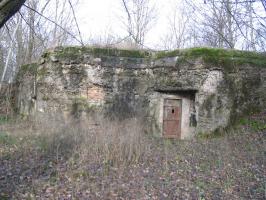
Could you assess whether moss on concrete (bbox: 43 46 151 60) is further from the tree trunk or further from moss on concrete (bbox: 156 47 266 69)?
the tree trunk

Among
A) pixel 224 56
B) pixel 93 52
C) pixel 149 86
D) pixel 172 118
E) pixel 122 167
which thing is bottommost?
pixel 122 167

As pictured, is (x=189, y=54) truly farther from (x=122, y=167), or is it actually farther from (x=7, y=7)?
(x=7, y=7)

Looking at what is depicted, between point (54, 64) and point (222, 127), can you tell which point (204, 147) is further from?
point (54, 64)

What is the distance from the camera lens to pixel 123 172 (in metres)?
6.62

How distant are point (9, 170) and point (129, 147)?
2416 mm

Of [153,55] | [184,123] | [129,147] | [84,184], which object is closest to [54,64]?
[153,55]

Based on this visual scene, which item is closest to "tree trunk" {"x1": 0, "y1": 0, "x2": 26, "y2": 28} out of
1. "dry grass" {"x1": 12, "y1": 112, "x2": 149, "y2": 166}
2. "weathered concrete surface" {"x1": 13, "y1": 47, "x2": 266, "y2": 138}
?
"dry grass" {"x1": 12, "y1": 112, "x2": 149, "y2": 166}

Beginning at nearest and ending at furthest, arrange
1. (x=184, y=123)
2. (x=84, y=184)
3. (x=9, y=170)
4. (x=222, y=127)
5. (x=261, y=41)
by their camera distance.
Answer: (x=84, y=184)
(x=9, y=170)
(x=222, y=127)
(x=184, y=123)
(x=261, y=41)

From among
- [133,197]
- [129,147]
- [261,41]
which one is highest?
[261,41]

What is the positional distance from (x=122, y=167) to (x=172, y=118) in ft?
16.4

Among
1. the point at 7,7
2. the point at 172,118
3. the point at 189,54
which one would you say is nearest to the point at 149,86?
A: the point at 172,118

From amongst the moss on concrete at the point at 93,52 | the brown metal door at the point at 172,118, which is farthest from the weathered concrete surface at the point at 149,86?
the brown metal door at the point at 172,118

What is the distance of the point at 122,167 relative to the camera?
22.4 feet

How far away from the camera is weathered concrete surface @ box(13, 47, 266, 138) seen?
1078 centimetres
